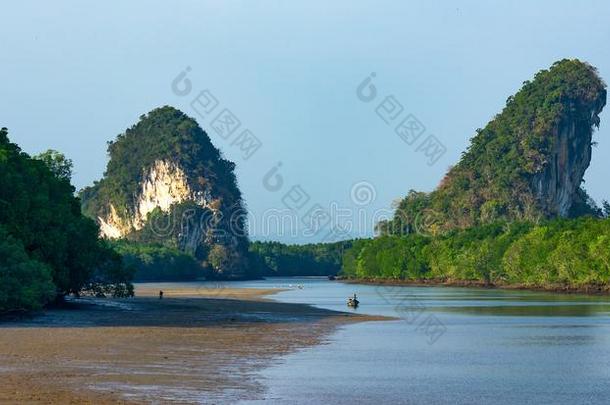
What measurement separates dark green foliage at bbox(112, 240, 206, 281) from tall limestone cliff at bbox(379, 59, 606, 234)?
37.2 metres

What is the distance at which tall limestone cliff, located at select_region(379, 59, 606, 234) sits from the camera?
16425 centimetres

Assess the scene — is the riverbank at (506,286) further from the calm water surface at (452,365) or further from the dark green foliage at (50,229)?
the dark green foliage at (50,229)

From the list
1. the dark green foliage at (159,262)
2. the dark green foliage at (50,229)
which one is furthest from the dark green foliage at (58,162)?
the dark green foliage at (159,262)

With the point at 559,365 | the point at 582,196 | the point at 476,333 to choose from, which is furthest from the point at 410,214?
the point at 559,365

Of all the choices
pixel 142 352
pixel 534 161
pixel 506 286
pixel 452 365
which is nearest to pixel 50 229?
pixel 142 352

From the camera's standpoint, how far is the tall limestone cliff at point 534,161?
539 ft

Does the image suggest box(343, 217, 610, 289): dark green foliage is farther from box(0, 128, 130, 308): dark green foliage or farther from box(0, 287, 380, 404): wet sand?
box(0, 287, 380, 404): wet sand

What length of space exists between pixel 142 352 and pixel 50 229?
21.5 meters

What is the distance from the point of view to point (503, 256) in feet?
396

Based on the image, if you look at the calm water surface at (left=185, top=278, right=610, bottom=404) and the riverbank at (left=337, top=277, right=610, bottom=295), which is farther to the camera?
the riverbank at (left=337, top=277, right=610, bottom=295)

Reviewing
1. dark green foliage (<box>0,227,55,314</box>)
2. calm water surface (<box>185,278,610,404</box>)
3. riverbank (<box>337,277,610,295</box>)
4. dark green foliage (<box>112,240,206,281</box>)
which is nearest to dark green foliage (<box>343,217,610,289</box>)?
riverbank (<box>337,277,610,295</box>)

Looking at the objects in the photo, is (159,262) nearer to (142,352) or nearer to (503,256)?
(503,256)

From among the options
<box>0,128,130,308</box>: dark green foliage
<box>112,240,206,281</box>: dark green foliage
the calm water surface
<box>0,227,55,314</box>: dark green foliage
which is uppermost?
<box>112,240,206,281</box>: dark green foliage

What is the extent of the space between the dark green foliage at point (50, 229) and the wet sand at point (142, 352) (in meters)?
2.11
